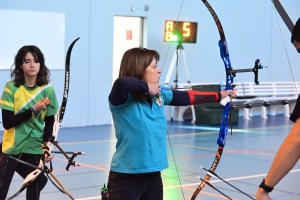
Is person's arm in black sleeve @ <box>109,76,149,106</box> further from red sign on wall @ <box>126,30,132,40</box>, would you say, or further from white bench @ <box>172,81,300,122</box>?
white bench @ <box>172,81,300,122</box>

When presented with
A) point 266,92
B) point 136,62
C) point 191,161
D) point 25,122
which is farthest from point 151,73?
point 266,92

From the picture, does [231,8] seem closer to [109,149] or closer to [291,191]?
[109,149]

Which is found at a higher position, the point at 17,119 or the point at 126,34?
the point at 126,34

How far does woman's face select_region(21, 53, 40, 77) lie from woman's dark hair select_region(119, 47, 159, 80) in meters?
1.05

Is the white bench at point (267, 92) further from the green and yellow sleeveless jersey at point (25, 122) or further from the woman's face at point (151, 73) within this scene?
the woman's face at point (151, 73)

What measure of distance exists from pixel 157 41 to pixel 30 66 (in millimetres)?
8405

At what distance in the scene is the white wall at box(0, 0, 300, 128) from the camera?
1102 cm

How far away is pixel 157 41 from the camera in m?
12.2

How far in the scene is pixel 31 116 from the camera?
3805 mm

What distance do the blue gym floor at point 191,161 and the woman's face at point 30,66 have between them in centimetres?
116

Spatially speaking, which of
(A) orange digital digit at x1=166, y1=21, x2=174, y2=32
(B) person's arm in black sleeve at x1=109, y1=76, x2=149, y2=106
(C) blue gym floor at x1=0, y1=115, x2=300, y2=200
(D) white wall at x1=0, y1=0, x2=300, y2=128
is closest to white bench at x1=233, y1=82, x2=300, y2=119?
(D) white wall at x1=0, y1=0, x2=300, y2=128

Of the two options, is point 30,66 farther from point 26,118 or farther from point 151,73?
point 151,73

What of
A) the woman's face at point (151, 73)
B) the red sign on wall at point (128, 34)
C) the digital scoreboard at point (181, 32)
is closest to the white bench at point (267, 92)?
the digital scoreboard at point (181, 32)

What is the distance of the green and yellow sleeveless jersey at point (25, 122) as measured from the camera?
385 cm
